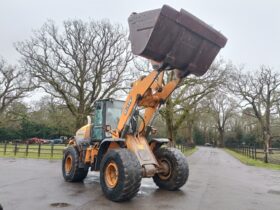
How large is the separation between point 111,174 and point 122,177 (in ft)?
2.75

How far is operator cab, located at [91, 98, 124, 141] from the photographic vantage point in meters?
9.38

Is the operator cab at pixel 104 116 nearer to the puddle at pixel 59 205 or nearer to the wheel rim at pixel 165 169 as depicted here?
the wheel rim at pixel 165 169

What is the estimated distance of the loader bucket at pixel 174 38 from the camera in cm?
667

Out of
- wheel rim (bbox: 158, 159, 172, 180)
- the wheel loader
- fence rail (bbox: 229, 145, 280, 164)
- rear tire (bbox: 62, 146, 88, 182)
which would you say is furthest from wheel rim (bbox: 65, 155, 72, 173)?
fence rail (bbox: 229, 145, 280, 164)

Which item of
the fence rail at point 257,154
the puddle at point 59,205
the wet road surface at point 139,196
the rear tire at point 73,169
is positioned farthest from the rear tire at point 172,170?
the fence rail at point 257,154

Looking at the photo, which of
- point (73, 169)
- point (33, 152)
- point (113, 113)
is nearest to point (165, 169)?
point (113, 113)

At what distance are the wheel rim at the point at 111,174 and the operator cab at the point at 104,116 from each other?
5.83ft

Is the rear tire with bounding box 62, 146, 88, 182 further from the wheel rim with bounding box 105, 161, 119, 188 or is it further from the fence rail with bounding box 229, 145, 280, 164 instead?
the fence rail with bounding box 229, 145, 280, 164

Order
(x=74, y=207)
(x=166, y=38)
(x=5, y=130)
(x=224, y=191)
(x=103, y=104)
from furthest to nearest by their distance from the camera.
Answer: (x=5, y=130) → (x=103, y=104) → (x=224, y=191) → (x=166, y=38) → (x=74, y=207)

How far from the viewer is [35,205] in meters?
6.45

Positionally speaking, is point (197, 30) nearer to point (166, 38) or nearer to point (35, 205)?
point (166, 38)

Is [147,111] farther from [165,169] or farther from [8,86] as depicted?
[8,86]

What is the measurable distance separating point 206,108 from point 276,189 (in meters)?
23.3

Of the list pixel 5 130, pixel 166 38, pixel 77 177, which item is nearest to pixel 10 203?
pixel 77 177
